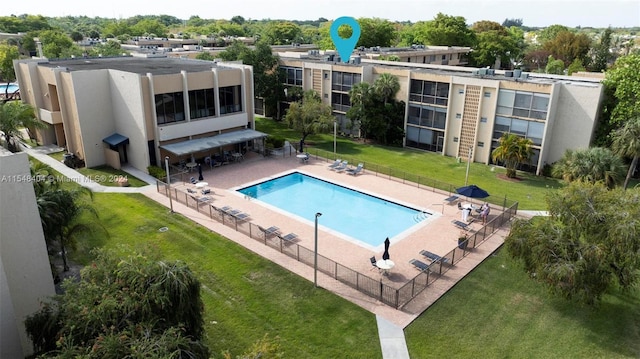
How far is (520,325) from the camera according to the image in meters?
18.9

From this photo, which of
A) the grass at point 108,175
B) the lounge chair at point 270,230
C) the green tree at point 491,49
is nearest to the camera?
the lounge chair at point 270,230

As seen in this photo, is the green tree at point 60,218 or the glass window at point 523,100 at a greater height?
the glass window at point 523,100

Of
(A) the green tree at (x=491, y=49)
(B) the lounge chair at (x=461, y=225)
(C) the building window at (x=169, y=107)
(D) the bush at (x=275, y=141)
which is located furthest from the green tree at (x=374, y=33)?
(B) the lounge chair at (x=461, y=225)

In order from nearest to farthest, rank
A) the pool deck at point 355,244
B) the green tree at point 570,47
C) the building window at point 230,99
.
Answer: the pool deck at point 355,244 → the building window at point 230,99 → the green tree at point 570,47

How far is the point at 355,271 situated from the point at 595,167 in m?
20.6

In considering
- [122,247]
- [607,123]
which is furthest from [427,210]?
[122,247]

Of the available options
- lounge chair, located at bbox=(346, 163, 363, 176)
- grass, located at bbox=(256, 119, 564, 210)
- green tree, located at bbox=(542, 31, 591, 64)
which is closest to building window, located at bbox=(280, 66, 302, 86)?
grass, located at bbox=(256, 119, 564, 210)

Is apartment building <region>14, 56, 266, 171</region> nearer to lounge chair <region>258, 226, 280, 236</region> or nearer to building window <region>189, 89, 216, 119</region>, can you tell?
building window <region>189, 89, 216, 119</region>

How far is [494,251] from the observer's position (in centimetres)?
2495

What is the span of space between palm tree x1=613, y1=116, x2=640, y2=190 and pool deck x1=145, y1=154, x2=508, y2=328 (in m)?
10.8

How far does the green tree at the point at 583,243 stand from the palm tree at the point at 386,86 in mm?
26701

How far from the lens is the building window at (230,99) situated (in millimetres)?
40719

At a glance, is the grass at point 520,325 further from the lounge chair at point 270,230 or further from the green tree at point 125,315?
the lounge chair at point 270,230

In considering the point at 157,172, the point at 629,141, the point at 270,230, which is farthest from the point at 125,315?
the point at 629,141
